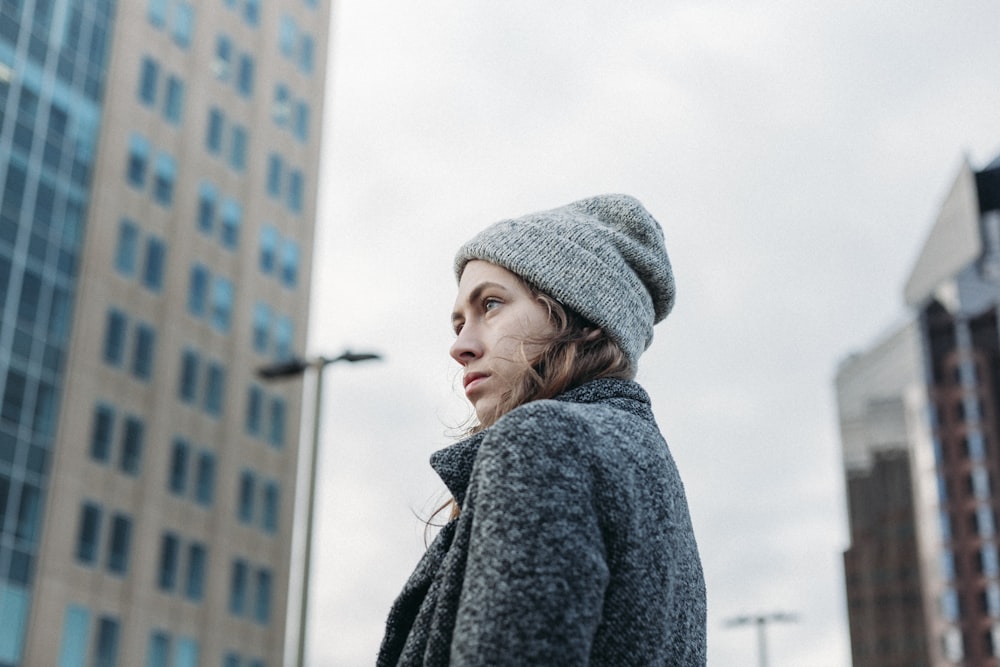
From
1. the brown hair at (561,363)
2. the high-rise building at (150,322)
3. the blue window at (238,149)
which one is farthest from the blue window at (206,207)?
the brown hair at (561,363)

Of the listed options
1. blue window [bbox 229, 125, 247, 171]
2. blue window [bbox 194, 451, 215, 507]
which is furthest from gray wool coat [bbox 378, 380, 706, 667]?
blue window [bbox 229, 125, 247, 171]

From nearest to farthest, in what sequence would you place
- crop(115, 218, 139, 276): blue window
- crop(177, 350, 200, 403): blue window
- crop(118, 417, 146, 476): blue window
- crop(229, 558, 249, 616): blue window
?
crop(118, 417, 146, 476): blue window → crop(115, 218, 139, 276): blue window → crop(177, 350, 200, 403): blue window → crop(229, 558, 249, 616): blue window

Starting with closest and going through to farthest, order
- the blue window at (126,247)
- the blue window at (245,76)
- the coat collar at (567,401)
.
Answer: the coat collar at (567,401), the blue window at (126,247), the blue window at (245,76)

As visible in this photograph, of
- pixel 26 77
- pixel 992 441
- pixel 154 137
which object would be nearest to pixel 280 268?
pixel 154 137

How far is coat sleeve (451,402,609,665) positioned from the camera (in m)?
2.35

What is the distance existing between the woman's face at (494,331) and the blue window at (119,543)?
139 ft

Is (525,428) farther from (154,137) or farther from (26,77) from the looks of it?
(154,137)

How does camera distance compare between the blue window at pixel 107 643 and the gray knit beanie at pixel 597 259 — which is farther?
the blue window at pixel 107 643

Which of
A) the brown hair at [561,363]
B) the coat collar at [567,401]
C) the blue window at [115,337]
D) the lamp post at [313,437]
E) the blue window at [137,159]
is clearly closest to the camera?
the coat collar at [567,401]

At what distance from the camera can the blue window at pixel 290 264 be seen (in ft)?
180

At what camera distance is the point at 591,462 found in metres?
2.57

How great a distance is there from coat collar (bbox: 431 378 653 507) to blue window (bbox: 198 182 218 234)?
49078 mm

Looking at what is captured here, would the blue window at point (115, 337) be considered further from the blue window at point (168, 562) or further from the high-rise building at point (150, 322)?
the blue window at point (168, 562)

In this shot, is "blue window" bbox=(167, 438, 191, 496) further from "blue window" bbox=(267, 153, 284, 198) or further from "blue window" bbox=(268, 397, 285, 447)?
"blue window" bbox=(267, 153, 284, 198)
